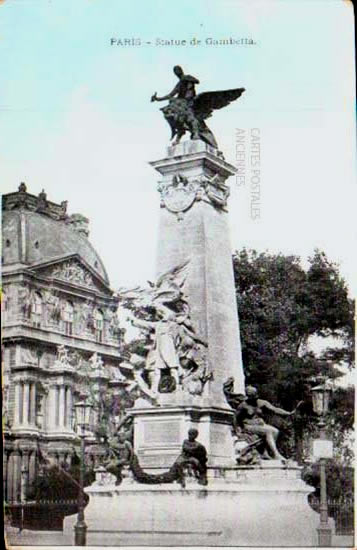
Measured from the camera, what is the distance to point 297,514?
15.2 meters

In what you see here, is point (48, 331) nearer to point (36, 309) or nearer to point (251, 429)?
point (36, 309)

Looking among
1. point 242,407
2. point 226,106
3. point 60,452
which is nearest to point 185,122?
point 226,106

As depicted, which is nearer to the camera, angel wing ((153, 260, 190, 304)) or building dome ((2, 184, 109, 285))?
angel wing ((153, 260, 190, 304))

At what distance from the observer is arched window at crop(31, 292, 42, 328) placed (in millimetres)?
17391

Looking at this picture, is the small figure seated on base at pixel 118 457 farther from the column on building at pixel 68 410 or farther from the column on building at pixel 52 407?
the column on building at pixel 68 410

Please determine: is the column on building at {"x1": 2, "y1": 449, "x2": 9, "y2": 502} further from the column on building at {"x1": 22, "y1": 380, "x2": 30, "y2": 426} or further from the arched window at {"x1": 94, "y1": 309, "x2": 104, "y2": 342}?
the arched window at {"x1": 94, "y1": 309, "x2": 104, "y2": 342}

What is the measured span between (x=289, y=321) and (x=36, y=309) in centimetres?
564

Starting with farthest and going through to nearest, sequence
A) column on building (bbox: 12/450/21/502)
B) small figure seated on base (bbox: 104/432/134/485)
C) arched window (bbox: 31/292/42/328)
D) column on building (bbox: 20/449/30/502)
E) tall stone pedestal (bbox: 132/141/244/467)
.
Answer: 1. arched window (bbox: 31/292/42/328)
2. column on building (bbox: 20/449/30/502)
3. tall stone pedestal (bbox: 132/141/244/467)
4. small figure seated on base (bbox: 104/432/134/485)
5. column on building (bbox: 12/450/21/502)

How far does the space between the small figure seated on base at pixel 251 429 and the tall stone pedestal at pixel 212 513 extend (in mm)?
284

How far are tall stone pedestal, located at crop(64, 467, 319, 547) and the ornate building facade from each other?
138 cm

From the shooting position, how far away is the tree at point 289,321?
19969 mm

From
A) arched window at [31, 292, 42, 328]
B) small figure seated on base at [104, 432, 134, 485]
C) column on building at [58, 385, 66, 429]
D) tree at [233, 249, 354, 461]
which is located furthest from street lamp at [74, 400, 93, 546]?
tree at [233, 249, 354, 461]

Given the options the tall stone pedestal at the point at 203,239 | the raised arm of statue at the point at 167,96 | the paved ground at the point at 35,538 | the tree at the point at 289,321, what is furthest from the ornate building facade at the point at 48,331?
the tree at the point at 289,321

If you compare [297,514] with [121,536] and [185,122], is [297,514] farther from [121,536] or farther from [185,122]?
[185,122]
